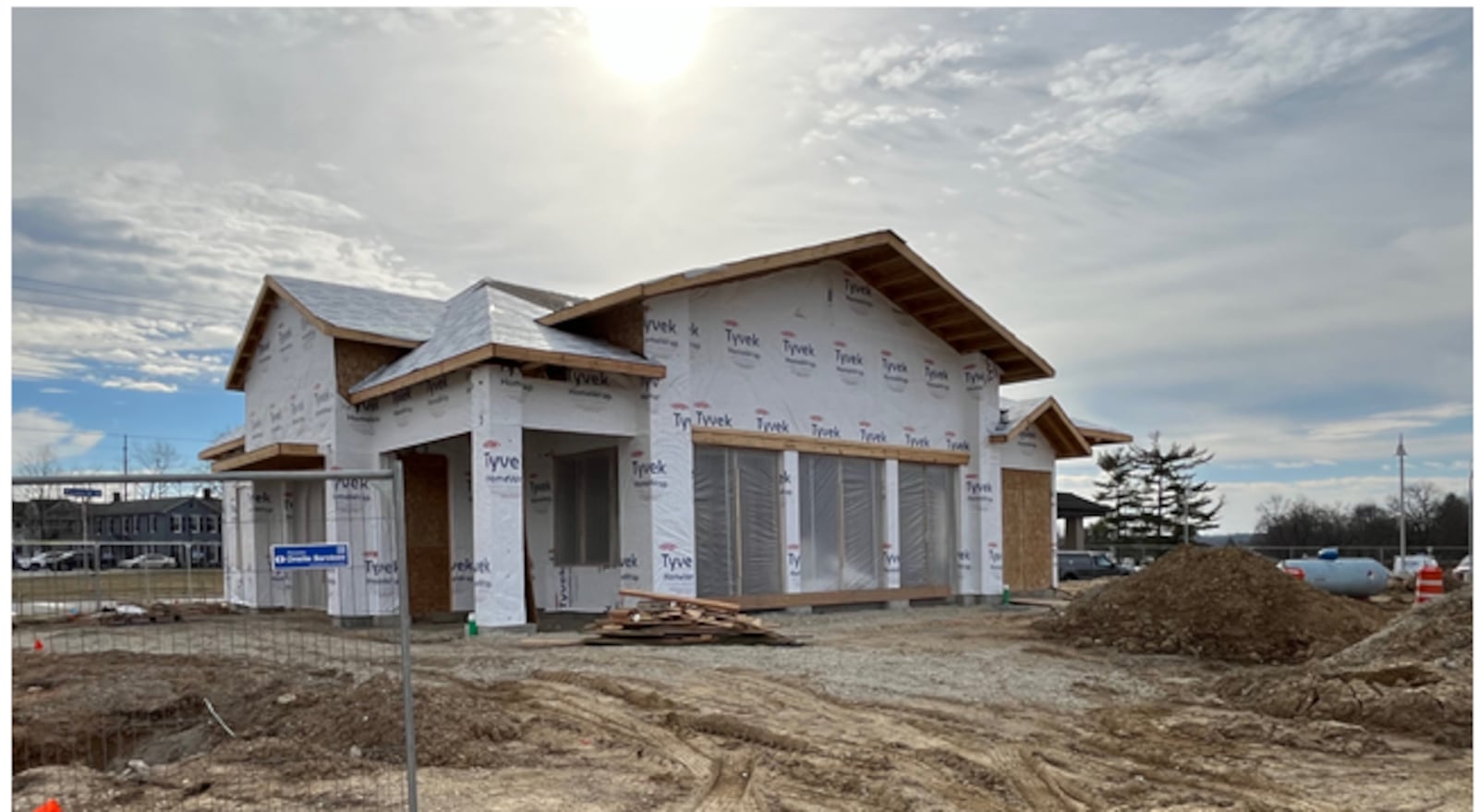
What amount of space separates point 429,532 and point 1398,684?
15052mm

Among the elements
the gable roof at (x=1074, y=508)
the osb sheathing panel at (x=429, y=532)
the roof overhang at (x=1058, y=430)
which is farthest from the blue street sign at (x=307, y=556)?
the gable roof at (x=1074, y=508)

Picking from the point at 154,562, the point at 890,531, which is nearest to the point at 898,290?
the point at 890,531

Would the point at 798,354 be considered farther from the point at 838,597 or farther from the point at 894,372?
the point at 838,597

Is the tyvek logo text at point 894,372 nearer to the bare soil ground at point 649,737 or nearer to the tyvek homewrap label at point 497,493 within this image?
the tyvek homewrap label at point 497,493

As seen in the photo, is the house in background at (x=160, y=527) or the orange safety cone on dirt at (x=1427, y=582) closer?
the house in background at (x=160, y=527)

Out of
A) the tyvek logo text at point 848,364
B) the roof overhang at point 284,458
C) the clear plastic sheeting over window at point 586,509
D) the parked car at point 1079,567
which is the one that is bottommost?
the parked car at point 1079,567

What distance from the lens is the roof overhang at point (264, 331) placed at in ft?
63.4

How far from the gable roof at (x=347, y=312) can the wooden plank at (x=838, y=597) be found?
287 inches

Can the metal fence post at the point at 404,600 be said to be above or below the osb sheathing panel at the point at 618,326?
below

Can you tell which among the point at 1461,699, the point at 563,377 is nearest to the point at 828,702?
the point at 1461,699

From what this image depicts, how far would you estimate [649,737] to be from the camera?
884cm

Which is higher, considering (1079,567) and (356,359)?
(356,359)

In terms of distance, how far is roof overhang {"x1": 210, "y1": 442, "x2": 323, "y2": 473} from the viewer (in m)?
19.4

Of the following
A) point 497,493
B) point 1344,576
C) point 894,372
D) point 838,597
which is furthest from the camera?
point 1344,576
